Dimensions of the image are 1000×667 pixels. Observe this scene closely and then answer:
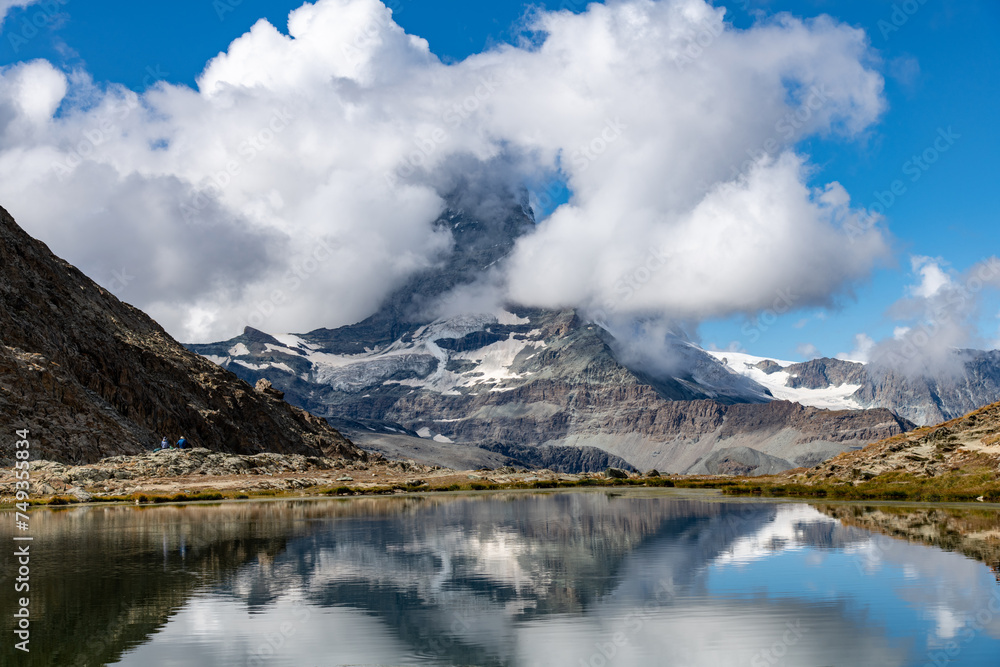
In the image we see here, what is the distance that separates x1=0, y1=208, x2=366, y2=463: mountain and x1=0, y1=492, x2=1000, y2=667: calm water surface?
3226 inches

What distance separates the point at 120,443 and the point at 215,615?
398 feet

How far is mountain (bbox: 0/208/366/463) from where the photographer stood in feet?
444

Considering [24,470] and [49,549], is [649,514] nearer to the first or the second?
[49,549]

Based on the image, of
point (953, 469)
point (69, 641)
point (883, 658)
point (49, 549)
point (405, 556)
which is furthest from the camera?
point (953, 469)

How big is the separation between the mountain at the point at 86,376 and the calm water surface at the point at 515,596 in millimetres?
81938

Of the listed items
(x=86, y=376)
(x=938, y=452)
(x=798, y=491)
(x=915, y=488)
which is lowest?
(x=798, y=491)

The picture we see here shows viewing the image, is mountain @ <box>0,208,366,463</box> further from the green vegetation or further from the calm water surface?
the green vegetation

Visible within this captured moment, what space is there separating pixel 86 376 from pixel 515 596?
477ft

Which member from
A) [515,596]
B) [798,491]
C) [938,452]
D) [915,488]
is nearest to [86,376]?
[798,491]

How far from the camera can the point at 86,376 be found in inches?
6289

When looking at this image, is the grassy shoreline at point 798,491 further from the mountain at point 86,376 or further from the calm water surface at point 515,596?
the mountain at point 86,376

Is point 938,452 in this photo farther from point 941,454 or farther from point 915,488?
point 915,488

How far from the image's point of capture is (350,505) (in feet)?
310

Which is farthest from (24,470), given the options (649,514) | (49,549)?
(649,514)
